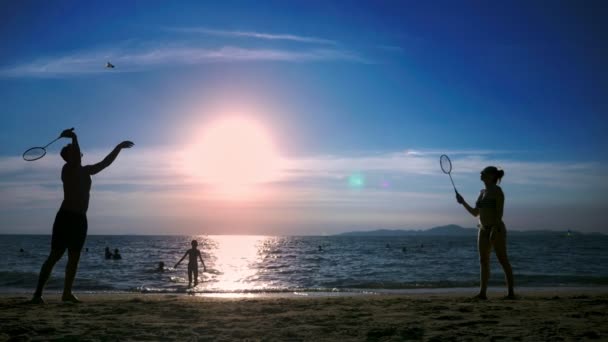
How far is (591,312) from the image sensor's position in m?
6.59

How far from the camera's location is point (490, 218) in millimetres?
8219

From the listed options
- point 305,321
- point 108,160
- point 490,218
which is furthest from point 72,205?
point 490,218

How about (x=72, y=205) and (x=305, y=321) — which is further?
(x=72, y=205)

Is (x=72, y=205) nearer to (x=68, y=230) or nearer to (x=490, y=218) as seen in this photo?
(x=68, y=230)

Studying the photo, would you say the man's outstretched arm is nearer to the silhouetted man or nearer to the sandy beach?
the silhouetted man

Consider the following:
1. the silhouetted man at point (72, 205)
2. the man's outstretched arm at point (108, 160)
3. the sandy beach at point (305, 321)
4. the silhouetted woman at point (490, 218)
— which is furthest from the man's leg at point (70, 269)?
the silhouetted woman at point (490, 218)

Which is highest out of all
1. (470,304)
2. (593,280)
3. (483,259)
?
A: (483,259)

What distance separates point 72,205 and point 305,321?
155 inches

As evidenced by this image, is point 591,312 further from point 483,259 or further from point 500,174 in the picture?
point 500,174

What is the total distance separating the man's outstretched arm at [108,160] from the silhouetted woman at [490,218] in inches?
224

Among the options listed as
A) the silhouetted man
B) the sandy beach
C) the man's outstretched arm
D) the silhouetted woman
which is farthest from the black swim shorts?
the silhouetted woman

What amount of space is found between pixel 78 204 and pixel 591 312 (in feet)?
25.2

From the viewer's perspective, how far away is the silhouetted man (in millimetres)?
6941

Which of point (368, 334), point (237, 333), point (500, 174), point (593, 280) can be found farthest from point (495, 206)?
point (593, 280)
